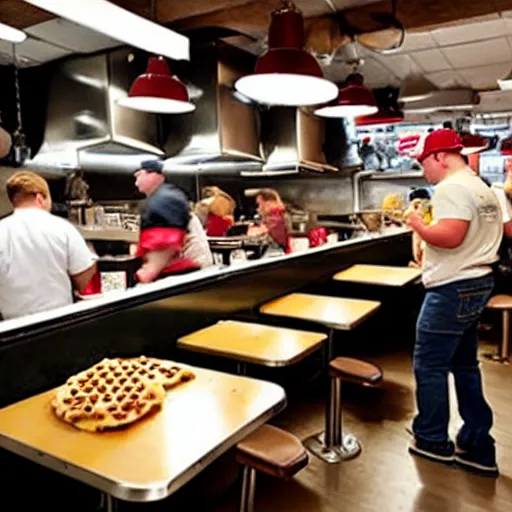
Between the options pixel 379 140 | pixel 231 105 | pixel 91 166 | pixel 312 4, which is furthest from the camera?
pixel 379 140

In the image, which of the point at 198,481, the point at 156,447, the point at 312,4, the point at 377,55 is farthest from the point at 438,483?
the point at 377,55

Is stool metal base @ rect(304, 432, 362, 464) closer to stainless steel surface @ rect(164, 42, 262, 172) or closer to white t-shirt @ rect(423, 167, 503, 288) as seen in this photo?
white t-shirt @ rect(423, 167, 503, 288)

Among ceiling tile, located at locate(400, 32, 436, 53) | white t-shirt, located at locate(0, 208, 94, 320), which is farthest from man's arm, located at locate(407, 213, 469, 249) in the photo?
ceiling tile, located at locate(400, 32, 436, 53)

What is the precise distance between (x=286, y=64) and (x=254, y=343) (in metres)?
1.35

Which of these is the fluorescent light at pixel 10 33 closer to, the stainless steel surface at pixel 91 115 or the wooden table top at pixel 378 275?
the stainless steel surface at pixel 91 115

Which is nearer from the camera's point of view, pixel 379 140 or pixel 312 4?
pixel 312 4

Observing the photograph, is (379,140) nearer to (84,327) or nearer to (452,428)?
(452,428)

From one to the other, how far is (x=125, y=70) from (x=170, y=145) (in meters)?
0.89

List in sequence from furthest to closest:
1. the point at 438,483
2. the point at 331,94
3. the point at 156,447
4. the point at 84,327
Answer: the point at 331,94
the point at 438,483
the point at 84,327
the point at 156,447

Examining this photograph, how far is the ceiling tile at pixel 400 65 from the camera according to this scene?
554 cm

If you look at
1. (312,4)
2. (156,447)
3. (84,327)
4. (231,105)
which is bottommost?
(156,447)

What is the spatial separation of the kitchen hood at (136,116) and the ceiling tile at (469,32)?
74.3 inches

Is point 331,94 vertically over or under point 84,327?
over

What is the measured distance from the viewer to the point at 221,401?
166 cm
